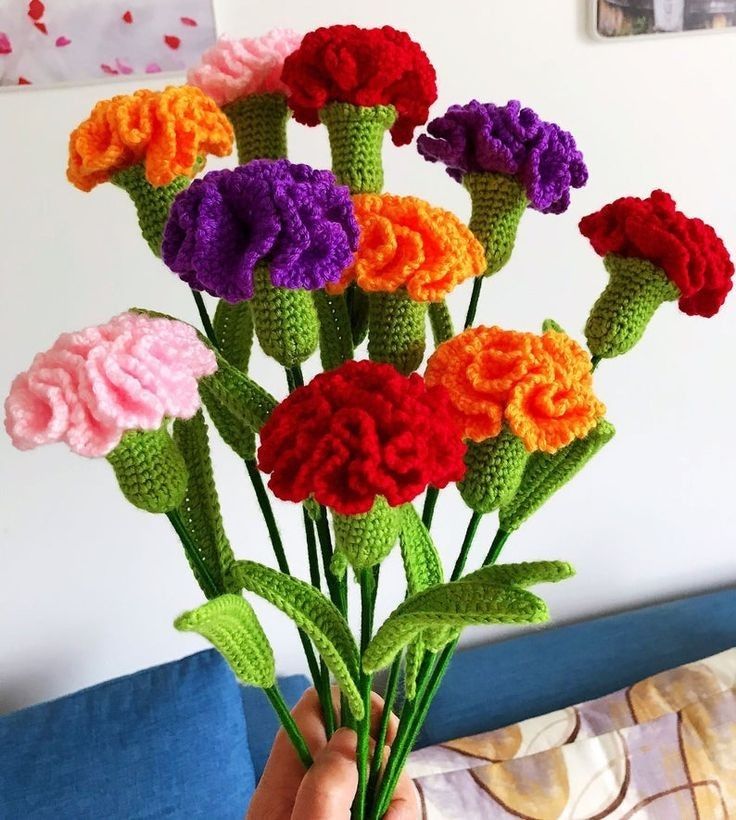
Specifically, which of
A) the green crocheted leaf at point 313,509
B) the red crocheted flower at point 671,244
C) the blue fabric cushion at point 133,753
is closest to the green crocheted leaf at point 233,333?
the green crocheted leaf at point 313,509

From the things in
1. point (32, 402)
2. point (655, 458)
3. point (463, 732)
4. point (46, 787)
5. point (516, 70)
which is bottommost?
point (463, 732)

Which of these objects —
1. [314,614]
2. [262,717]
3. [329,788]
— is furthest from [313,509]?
[262,717]

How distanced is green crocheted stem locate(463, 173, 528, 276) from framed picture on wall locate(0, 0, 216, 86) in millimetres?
501

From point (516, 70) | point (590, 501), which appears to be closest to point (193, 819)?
point (590, 501)

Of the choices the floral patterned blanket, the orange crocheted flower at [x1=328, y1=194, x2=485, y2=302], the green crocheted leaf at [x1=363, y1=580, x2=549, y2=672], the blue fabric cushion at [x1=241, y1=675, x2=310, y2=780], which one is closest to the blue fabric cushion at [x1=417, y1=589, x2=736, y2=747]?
the floral patterned blanket

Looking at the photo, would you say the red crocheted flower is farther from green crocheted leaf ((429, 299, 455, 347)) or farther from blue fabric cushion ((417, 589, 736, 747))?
blue fabric cushion ((417, 589, 736, 747))

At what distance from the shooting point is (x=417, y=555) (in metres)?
0.43

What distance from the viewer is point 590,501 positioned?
1.14 m

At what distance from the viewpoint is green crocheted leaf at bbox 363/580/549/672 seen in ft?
1.09

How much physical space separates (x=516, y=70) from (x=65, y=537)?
31.4 inches

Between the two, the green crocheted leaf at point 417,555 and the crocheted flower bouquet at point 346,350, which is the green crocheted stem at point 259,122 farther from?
the green crocheted leaf at point 417,555

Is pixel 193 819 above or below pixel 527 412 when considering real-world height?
below

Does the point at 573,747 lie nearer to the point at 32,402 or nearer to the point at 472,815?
the point at 472,815

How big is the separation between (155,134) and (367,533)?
23 cm
